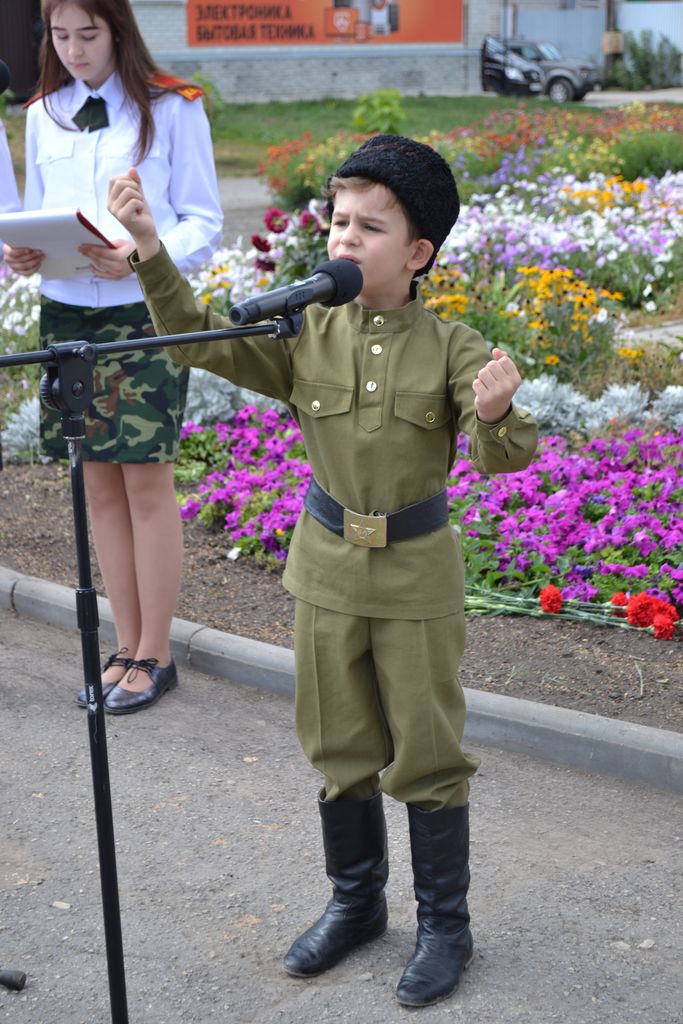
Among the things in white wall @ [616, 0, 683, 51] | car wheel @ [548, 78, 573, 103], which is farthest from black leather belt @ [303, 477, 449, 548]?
white wall @ [616, 0, 683, 51]

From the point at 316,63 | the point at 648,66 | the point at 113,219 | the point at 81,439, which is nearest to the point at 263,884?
the point at 81,439

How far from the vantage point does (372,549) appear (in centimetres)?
274

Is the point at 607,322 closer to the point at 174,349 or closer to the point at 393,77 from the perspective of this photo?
the point at 174,349

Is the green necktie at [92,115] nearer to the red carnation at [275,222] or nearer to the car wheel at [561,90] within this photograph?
the red carnation at [275,222]

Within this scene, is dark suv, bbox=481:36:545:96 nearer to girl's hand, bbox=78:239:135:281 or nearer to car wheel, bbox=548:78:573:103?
car wheel, bbox=548:78:573:103

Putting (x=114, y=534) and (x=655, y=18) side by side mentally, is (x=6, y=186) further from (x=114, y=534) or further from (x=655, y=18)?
(x=655, y=18)

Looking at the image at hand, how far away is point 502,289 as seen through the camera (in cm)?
783

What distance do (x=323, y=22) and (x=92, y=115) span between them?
30448 mm

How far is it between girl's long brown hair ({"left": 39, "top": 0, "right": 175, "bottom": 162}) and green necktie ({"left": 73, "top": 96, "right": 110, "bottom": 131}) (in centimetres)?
5

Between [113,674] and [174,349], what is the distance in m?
1.90

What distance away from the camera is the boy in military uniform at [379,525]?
261cm

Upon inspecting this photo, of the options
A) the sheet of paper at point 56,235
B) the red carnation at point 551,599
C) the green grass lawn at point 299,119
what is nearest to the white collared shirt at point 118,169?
the sheet of paper at point 56,235

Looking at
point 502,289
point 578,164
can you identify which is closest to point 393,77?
point 578,164

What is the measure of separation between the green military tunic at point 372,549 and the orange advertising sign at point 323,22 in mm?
29646
